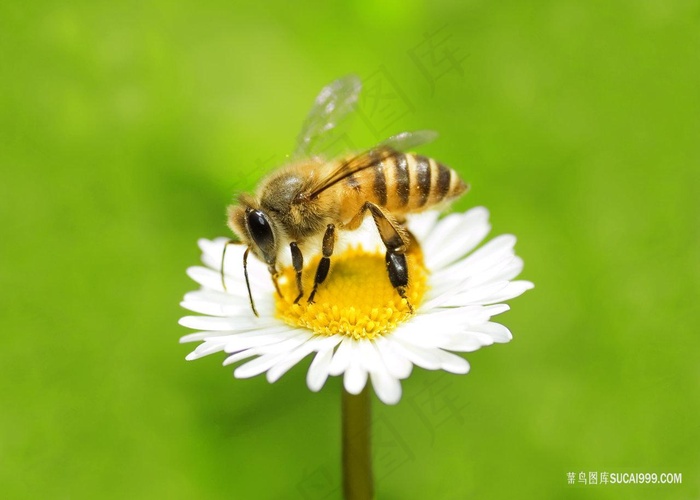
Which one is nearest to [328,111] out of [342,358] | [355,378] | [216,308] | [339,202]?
[339,202]

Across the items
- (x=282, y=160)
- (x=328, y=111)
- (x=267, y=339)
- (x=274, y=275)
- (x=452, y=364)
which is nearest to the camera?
(x=452, y=364)

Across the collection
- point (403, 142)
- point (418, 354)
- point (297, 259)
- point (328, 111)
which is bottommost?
point (418, 354)

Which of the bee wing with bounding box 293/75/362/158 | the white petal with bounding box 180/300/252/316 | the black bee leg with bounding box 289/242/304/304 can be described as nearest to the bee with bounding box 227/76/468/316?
the black bee leg with bounding box 289/242/304/304

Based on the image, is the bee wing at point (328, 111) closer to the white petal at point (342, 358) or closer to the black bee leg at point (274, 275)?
the black bee leg at point (274, 275)

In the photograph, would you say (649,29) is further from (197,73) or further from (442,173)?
(197,73)

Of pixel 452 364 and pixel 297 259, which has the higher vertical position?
pixel 297 259

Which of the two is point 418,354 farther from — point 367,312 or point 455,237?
point 455,237

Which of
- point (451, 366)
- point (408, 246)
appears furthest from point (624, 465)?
point (451, 366)

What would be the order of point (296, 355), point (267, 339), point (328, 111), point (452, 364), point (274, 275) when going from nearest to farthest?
point (452, 364), point (296, 355), point (267, 339), point (274, 275), point (328, 111)

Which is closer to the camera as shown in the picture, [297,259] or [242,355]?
[242,355]
